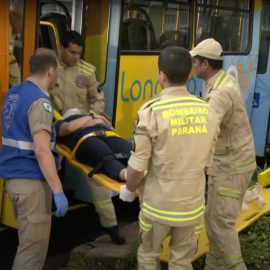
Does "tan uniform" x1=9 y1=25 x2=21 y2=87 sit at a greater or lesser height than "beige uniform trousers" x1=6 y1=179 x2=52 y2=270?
greater

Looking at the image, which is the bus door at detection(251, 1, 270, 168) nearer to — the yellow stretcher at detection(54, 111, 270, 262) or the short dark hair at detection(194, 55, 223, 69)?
the yellow stretcher at detection(54, 111, 270, 262)

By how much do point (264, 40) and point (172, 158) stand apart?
15.6ft

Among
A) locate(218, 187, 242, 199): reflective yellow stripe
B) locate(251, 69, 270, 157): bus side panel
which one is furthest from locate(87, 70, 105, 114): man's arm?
locate(251, 69, 270, 157): bus side panel

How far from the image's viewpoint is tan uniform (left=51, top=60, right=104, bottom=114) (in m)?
4.53

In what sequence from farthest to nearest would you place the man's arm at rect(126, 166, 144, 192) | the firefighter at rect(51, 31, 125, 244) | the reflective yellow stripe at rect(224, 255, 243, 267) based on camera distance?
the firefighter at rect(51, 31, 125, 244)
the reflective yellow stripe at rect(224, 255, 243, 267)
the man's arm at rect(126, 166, 144, 192)

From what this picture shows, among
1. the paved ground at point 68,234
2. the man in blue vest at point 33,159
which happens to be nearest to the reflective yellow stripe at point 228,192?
the man in blue vest at point 33,159

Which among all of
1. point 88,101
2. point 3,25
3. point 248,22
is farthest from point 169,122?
point 248,22

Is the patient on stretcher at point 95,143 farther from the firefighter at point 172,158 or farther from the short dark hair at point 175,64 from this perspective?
the short dark hair at point 175,64

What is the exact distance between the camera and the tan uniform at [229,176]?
11.9 ft

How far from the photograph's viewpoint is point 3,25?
12.4 feet

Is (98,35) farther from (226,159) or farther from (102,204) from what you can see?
(226,159)

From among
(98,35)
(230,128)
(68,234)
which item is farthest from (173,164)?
(68,234)

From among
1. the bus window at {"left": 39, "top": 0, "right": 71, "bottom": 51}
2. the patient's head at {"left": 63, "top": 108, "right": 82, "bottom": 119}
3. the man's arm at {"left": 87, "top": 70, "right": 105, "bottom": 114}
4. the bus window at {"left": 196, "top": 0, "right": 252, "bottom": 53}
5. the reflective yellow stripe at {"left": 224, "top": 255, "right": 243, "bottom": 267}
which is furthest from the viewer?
the bus window at {"left": 196, "top": 0, "right": 252, "bottom": 53}

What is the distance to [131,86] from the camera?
4.92 m
